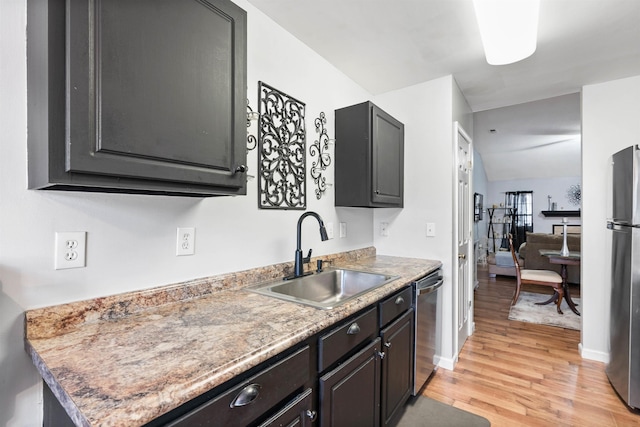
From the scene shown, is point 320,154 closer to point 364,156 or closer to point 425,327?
point 364,156

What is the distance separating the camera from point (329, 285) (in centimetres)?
201

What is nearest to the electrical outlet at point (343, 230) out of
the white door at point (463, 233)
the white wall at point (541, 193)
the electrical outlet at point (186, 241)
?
the white door at point (463, 233)

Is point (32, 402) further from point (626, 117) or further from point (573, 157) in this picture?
point (573, 157)

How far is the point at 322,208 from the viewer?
224cm

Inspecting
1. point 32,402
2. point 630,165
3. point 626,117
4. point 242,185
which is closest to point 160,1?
point 242,185

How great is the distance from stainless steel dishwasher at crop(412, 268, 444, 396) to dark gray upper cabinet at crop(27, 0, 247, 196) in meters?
1.44

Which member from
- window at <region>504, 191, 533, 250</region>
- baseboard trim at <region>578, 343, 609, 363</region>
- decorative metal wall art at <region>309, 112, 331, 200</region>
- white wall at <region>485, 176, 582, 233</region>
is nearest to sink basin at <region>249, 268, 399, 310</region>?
decorative metal wall art at <region>309, 112, 331, 200</region>

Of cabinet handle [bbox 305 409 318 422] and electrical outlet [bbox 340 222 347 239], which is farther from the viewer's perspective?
electrical outlet [bbox 340 222 347 239]

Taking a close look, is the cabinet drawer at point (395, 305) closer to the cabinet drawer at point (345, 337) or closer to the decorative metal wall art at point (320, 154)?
the cabinet drawer at point (345, 337)

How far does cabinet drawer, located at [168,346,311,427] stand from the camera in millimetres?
736

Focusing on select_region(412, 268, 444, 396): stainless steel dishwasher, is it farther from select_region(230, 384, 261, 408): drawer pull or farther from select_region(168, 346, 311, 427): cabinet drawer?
select_region(230, 384, 261, 408): drawer pull

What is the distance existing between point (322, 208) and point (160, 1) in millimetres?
1516

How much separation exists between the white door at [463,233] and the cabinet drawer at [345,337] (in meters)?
1.41

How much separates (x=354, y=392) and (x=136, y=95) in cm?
136
